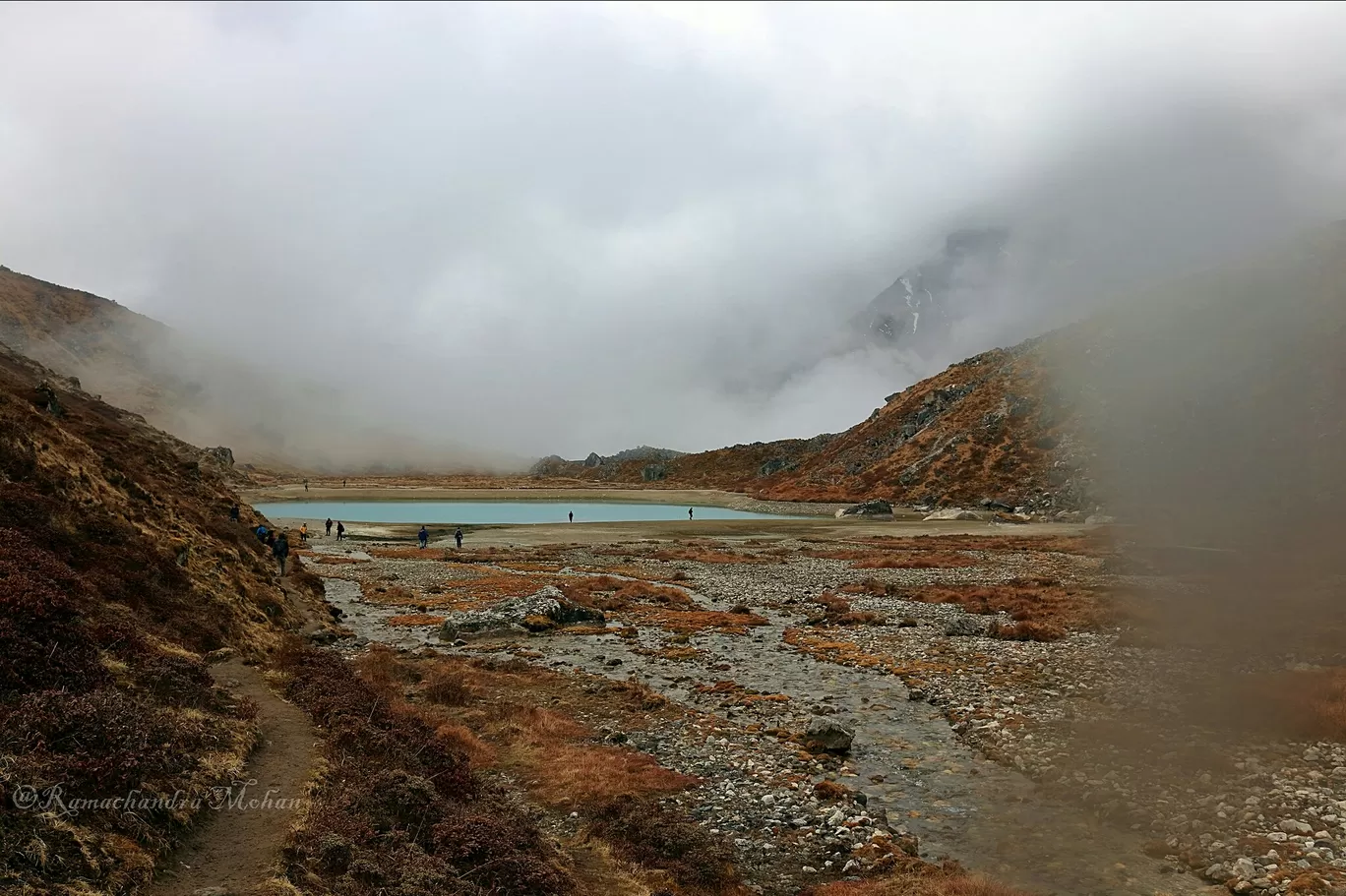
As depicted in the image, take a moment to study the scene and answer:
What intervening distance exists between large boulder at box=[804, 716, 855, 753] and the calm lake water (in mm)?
112507

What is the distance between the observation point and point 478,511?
15700cm

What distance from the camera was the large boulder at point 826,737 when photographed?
68.2ft

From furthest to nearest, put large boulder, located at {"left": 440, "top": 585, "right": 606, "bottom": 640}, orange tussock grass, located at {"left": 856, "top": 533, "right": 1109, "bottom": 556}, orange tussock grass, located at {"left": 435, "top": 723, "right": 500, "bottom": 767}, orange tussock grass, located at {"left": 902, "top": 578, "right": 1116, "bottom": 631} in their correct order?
orange tussock grass, located at {"left": 856, "top": 533, "right": 1109, "bottom": 556} → large boulder, located at {"left": 440, "top": 585, "right": 606, "bottom": 640} → orange tussock grass, located at {"left": 902, "top": 578, "right": 1116, "bottom": 631} → orange tussock grass, located at {"left": 435, "top": 723, "right": 500, "bottom": 767}

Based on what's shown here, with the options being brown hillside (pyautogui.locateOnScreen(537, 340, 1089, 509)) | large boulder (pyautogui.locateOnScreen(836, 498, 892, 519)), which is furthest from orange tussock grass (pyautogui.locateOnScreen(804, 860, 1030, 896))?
large boulder (pyautogui.locateOnScreen(836, 498, 892, 519))

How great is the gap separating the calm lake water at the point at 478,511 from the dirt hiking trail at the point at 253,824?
11529cm

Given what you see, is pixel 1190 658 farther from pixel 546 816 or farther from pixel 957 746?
pixel 546 816

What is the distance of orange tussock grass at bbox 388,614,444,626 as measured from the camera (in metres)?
40.8

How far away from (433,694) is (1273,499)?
154 ft

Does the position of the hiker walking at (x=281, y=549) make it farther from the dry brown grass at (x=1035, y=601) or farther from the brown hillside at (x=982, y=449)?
the brown hillside at (x=982, y=449)

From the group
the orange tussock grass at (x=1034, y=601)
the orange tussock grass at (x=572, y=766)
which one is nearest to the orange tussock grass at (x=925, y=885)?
the orange tussock grass at (x=572, y=766)

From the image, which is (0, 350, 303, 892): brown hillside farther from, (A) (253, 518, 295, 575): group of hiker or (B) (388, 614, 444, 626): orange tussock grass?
(B) (388, 614, 444, 626): orange tussock grass

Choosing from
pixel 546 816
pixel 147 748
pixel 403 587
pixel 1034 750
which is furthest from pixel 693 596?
pixel 147 748

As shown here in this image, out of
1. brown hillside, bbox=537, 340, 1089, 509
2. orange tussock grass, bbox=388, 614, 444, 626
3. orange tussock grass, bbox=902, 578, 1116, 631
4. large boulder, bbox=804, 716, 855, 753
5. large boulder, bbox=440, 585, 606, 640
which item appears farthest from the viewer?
brown hillside, bbox=537, 340, 1089, 509

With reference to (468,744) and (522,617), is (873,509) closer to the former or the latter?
(522,617)
